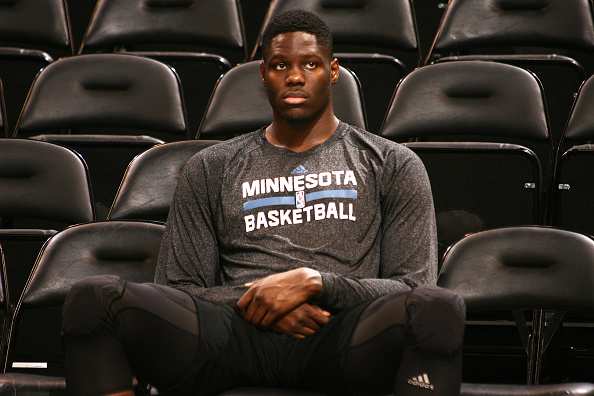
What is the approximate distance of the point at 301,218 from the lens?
6.03 feet

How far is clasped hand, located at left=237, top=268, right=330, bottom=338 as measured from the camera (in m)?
1.58

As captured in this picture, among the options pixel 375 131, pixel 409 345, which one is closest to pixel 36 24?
pixel 375 131

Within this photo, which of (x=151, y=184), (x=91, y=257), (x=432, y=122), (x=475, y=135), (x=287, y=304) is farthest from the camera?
(x=475, y=135)

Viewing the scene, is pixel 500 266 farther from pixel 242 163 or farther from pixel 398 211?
pixel 242 163

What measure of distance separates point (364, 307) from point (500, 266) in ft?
1.88

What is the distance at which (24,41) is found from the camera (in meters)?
3.41

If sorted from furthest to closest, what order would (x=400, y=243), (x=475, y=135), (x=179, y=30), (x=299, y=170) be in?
1. (x=179, y=30)
2. (x=475, y=135)
3. (x=299, y=170)
4. (x=400, y=243)

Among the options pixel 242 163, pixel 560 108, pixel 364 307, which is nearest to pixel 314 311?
pixel 364 307

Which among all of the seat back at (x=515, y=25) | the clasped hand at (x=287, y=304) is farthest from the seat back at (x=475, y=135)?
the clasped hand at (x=287, y=304)

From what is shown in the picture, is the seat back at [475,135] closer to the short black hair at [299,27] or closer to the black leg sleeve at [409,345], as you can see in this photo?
the short black hair at [299,27]

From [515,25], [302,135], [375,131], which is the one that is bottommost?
[375,131]

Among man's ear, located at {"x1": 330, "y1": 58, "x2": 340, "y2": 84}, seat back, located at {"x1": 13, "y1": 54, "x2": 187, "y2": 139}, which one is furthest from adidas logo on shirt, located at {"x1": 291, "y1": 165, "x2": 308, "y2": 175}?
seat back, located at {"x1": 13, "y1": 54, "x2": 187, "y2": 139}

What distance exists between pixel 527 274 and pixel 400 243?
38cm

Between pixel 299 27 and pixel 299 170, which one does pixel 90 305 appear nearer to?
pixel 299 170
